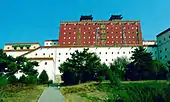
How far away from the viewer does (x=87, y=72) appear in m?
40.8

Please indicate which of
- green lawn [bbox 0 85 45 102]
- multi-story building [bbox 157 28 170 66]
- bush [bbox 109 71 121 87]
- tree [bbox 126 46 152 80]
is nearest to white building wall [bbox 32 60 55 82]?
tree [bbox 126 46 152 80]

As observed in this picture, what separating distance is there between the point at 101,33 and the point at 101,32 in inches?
17.9

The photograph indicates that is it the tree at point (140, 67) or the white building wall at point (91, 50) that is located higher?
the white building wall at point (91, 50)

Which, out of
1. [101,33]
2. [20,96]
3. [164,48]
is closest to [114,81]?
[20,96]

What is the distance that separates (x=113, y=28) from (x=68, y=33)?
18.1 m

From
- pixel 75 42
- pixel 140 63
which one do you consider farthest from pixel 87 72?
pixel 75 42

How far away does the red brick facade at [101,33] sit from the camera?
284 feet

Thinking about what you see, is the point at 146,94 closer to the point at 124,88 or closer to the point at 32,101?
the point at 124,88

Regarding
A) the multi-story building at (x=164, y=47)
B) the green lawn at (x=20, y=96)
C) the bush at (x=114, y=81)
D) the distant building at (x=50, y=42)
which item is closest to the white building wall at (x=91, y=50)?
the multi-story building at (x=164, y=47)

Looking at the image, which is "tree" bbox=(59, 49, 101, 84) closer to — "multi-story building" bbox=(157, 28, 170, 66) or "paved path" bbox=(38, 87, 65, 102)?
"paved path" bbox=(38, 87, 65, 102)

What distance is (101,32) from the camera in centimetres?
8919

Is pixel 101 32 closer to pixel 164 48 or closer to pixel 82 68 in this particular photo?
pixel 164 48

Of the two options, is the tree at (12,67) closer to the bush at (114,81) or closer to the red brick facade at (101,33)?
the bush at (114,81)

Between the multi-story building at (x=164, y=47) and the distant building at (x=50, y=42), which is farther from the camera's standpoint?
the distant building at (x=50, y=42)
